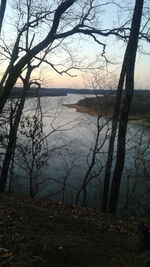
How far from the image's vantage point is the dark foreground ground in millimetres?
3363

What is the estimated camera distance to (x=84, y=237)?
4473 mm

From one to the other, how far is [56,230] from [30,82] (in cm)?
810

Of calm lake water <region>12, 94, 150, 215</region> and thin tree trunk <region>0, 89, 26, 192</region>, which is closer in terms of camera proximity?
thin tree trunk <region>0, 89, 26, 192</region>

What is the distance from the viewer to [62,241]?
4066mm

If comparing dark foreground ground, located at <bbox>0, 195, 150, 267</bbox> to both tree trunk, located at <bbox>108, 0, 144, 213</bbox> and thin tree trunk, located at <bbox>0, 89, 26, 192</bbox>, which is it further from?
thin tree trunk, located at <bbox>0, 89, 26, 192</bbox>

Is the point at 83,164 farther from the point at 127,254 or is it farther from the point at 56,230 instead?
the point at 127,254

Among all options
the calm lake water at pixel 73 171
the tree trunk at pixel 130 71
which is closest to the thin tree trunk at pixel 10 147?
the calm lake water at pixel 73 171

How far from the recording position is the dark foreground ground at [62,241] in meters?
3.36

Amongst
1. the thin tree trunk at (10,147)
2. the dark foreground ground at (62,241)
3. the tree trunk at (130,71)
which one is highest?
the tree trunk at (130,71)

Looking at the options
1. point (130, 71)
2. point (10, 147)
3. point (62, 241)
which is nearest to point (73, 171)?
point (10, 147)

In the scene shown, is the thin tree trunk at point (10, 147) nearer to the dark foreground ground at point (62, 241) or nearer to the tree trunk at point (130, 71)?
the tree trunk at point (130, 71)

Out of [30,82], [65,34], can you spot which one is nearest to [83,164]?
[30,82]

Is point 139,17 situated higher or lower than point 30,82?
higher

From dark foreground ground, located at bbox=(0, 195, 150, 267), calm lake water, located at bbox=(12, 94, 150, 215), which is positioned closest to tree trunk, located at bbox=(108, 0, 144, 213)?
dark foreground ground, located at bbox=(0, 195, 150, 267)
